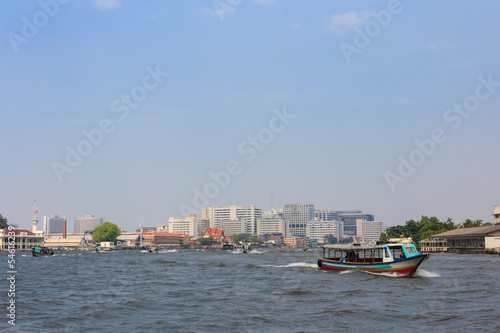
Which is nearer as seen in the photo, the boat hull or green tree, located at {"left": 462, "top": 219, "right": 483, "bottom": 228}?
the boat hull

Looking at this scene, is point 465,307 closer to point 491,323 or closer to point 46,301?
point 491,323

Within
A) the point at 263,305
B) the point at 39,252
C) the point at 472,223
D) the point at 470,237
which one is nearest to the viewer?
the point at 263,305

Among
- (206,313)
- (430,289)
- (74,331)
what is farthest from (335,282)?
(74,331)

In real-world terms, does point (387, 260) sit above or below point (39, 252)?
above

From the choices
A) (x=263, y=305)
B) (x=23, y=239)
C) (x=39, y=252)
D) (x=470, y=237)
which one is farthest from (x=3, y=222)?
(x=263, y=305)

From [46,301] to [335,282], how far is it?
21.4 metres

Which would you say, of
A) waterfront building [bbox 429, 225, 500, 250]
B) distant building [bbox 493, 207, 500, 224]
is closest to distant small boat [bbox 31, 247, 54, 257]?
waterfront building [bbox 429, 225, 500, 250]

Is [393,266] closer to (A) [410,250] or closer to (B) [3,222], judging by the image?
(A) [410,250]

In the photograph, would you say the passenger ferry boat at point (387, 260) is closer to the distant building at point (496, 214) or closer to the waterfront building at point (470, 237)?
the waterfront building at point (470, 237)

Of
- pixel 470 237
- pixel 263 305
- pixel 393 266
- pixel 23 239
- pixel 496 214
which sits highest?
pixel 496 214

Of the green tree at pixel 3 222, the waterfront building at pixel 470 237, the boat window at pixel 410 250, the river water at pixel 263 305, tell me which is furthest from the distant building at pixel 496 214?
the green tree at pixel 3 222

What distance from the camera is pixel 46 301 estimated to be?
99.4ft

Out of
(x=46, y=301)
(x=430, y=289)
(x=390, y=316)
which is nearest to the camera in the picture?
(x=390, y=316)

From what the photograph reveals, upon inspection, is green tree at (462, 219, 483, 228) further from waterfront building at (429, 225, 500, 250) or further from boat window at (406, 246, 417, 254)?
boat window at (406, 246, 417, 254)
